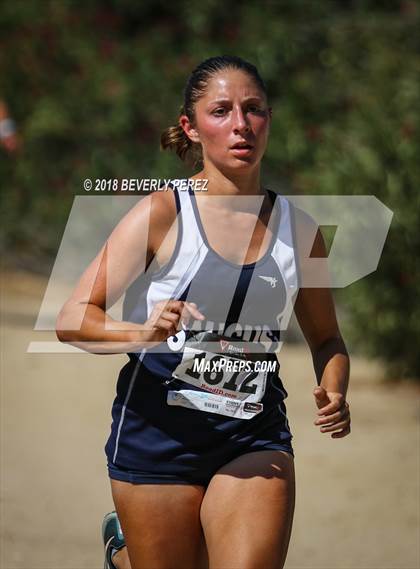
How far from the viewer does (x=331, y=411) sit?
3479 millimetres

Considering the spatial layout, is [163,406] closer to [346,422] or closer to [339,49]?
[346,422]

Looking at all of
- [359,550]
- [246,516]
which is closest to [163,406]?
[246,516]

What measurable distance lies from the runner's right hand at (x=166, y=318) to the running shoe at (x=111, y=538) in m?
1.17

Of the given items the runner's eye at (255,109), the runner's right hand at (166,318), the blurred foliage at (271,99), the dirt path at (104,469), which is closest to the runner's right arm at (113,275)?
the runner's right hand at (166,318)

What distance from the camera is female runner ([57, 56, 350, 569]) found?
11.2 feet

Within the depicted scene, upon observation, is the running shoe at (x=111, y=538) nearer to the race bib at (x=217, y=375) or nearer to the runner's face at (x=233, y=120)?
the race bib at (x=217, y=375)

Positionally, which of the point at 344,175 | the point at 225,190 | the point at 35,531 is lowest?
the point at 35,531

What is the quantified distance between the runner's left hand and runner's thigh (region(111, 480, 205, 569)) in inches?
16.6

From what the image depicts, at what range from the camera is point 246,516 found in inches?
133

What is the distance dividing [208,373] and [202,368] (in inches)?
0.9

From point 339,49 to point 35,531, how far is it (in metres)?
8.01

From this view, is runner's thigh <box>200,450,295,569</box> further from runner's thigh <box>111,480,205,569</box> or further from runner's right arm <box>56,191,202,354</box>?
runner's right arm <box>56,191,202,354</box>

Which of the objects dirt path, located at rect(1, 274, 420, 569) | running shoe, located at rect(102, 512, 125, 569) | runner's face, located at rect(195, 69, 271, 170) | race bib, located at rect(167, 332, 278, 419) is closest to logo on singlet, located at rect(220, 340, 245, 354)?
race bib, located at rect(167, 332, 278, 419)

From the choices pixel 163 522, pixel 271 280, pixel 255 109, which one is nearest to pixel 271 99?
pixel 255 109
